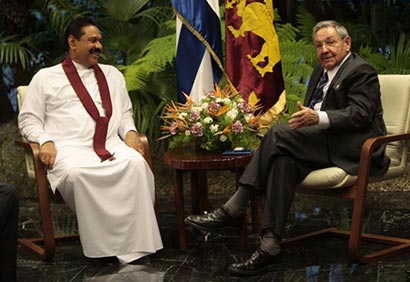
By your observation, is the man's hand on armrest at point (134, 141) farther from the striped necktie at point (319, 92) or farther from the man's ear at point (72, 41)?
the striped necktie at point (319, 92)

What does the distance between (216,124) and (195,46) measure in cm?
96

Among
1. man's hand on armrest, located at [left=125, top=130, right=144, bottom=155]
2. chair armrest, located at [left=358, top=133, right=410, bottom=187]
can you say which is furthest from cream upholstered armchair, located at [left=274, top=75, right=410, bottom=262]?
man's hand on armrest, located at [left=125, top=130, right=144, bottom=155]

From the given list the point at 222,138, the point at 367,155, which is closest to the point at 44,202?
the point at 222,138

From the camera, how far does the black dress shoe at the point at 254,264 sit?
4594 millimetres

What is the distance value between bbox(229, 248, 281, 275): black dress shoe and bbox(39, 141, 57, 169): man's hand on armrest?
1.28m

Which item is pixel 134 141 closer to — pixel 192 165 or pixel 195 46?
pixel 192 165

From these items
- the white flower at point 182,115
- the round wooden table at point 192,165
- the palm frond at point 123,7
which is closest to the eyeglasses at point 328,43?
the round wooden table at point 192,165

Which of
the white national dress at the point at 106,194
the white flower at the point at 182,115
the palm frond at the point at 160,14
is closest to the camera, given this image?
the white national dress at the point at 106,194

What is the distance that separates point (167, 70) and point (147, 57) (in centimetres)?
39

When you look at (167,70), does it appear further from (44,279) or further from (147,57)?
(44,279)

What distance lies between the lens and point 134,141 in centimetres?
545

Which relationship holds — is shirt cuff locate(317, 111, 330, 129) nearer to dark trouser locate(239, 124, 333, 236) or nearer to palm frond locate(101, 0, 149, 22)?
dark trouser locate(239, 124, 333, 236)

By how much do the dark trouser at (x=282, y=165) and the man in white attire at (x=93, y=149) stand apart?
707 millimetres

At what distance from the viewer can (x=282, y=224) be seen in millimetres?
4648
